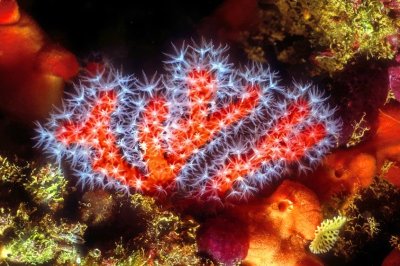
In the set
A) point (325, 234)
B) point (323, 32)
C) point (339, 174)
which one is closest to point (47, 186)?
point (325, 234)

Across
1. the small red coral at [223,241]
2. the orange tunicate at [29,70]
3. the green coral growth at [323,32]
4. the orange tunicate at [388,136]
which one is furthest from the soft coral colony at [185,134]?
the orange tunicate at [388,136]

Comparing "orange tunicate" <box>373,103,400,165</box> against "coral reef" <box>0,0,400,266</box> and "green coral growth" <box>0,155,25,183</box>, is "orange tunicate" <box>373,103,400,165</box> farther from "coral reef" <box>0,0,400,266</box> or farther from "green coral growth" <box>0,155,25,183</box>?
"green coral growth" <box>0,155,25,183</box>

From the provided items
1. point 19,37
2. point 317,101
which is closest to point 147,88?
point 19,37

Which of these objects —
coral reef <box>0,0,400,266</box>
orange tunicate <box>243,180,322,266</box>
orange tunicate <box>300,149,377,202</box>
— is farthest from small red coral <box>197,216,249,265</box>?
orange tunicate <box>300,149,377,202</box>

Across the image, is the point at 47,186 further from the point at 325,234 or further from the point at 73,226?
the point at 325,234

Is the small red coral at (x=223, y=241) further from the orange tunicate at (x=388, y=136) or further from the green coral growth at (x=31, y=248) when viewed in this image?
the orange tunicate at (x=388, y=136)
